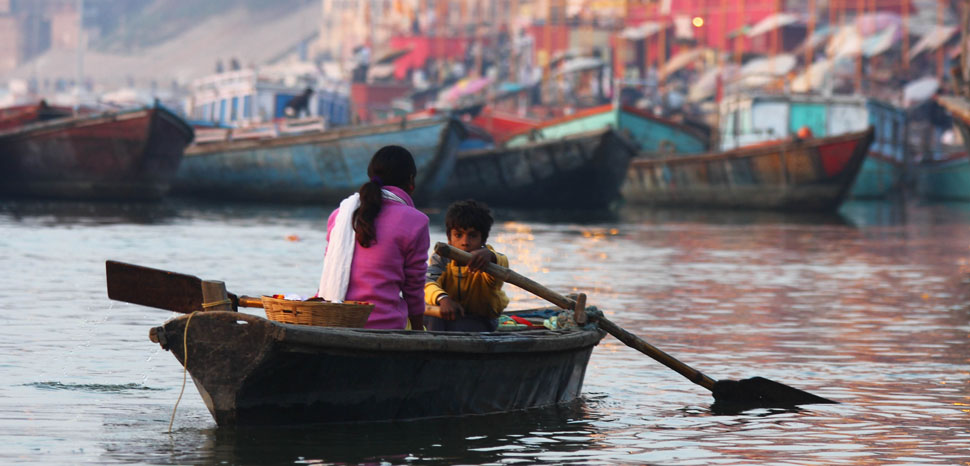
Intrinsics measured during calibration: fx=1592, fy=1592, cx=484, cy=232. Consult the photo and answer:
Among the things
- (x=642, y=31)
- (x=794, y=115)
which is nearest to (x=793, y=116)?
(x=794, y=115)

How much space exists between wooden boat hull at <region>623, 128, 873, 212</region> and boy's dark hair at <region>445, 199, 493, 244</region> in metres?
24.9

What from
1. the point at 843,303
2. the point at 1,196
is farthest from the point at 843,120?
the point at 843,303

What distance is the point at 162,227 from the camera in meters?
23.0

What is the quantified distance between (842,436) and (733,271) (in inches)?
388

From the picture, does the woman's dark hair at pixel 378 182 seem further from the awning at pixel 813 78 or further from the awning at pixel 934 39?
the awning at pixel 934 39

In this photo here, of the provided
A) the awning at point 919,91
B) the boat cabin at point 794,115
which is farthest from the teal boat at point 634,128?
the awning at point 919,91

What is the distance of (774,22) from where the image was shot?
2141 inches

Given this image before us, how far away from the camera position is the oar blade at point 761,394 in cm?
912

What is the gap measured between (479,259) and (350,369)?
0.99 m

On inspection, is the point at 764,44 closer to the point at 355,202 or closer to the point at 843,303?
the point at 843,303

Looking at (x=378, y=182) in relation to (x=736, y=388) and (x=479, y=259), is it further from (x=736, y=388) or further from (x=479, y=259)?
(x=736, y=388)

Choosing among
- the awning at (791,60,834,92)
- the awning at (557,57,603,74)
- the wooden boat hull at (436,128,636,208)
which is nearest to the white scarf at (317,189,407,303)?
the wooden boat hull at (436,128,636,208)

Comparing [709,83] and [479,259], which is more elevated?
[709,83]

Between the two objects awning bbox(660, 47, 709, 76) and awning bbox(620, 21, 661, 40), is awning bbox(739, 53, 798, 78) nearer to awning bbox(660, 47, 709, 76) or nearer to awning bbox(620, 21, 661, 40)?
awning bbox(660, 47, 709, 76)
